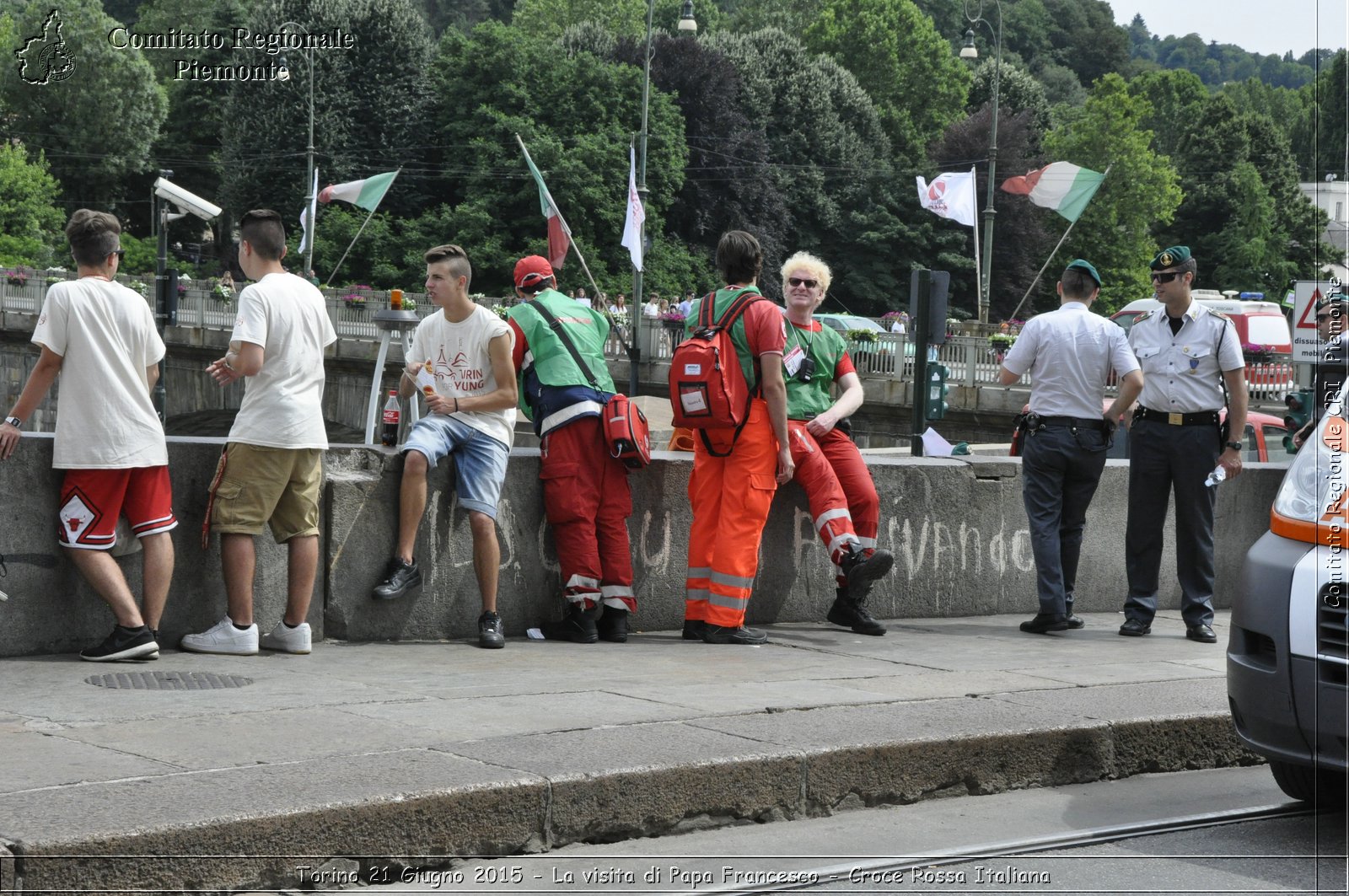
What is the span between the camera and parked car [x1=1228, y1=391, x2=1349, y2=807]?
4.67 m

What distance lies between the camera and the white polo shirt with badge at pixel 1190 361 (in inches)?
322

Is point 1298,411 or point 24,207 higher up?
point 24,207

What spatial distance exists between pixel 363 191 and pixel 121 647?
29.5 metres

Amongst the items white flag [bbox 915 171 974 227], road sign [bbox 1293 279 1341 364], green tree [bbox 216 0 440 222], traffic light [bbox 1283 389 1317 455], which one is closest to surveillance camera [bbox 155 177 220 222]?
white flag [bbox 915 171 974 227]

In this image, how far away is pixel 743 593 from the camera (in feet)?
25.1

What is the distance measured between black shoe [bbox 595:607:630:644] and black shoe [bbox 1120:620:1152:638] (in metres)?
2.66

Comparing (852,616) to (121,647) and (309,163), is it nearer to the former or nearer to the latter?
(121,647)

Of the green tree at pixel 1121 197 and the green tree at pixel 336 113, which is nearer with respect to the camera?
the green tree at pixel 336 113

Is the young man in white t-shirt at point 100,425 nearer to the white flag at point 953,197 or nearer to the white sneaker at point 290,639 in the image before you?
the white sneaker at point 290,639

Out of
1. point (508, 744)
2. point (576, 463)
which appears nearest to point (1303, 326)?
point (576, 463)

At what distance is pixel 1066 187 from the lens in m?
33.2

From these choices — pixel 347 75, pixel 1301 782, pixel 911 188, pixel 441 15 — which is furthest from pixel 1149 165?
pixel 1301 782

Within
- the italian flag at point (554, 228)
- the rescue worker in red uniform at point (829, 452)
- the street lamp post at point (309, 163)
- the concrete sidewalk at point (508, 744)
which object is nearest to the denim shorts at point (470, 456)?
the concrete sidewalk at point (508, 744)

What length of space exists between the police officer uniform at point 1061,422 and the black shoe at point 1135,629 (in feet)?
0.99
